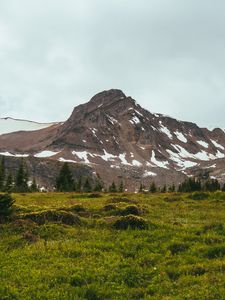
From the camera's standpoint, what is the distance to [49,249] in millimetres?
20141

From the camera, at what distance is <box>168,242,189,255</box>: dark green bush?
1994 cm

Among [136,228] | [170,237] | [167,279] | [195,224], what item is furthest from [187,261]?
[195,224]

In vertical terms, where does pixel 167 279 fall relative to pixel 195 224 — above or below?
below

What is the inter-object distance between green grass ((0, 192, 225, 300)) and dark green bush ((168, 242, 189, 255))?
42mm

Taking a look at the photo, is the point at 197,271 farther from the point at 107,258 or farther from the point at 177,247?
the point at 107,258

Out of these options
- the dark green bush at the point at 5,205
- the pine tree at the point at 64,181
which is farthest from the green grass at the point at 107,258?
the pine tree at the point at 64,181

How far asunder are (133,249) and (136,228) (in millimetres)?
3510

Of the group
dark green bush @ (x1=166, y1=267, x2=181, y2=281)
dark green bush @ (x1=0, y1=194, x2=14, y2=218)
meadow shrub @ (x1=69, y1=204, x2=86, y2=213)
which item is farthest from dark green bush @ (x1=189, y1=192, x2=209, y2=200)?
dark green bush @ (x1=166, y1=267, x2=181, y2=281)

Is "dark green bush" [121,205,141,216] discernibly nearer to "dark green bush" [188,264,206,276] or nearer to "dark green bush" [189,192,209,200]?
"dark green bush" [188,264,206,276]

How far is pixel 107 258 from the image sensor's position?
1889 centimetres

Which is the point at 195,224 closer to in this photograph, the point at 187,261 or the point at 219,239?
the point at 219,239

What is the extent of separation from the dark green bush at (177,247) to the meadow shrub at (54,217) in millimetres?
6777

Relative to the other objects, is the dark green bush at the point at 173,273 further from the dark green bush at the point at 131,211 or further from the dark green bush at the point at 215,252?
the dark green bush at the point at 131,211

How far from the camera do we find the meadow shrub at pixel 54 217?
25.5 m
